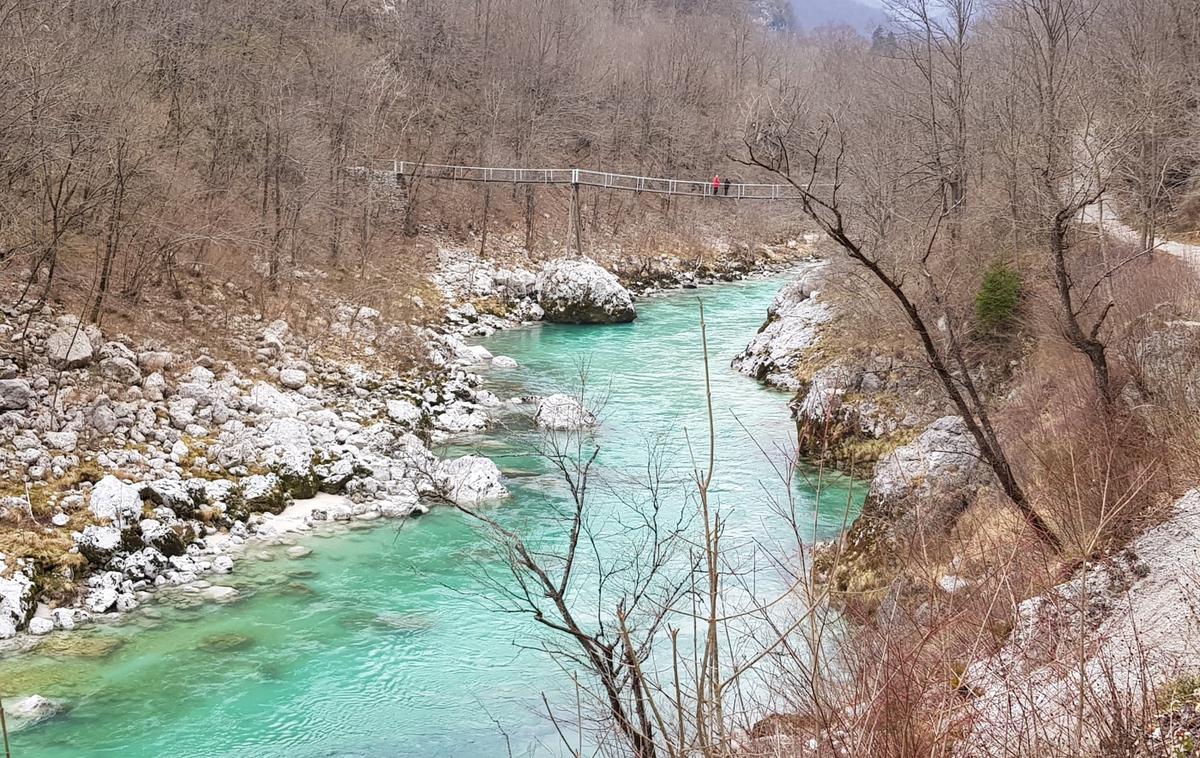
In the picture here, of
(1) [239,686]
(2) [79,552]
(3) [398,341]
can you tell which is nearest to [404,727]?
(1) [239,686]

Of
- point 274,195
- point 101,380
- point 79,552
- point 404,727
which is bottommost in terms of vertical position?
point 404,727

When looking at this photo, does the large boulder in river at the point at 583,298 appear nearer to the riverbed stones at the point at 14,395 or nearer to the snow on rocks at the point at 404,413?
the snow on rocks at the point at 404,413

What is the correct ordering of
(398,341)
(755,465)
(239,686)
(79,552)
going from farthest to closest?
(398,341) < (755,465) < (79,552) < (239,686)

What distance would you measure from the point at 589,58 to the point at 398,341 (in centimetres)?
3310

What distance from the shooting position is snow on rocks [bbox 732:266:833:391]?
21.9 m

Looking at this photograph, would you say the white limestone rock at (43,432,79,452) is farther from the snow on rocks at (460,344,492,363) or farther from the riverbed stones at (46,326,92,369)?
the snow on rocks at (460,344,492,363)

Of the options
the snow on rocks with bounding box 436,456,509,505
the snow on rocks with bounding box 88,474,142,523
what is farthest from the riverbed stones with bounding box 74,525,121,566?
the snow on rocks with bounding box 436,456,509,505

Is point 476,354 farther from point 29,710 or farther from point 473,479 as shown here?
point 29,710

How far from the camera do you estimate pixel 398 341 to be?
69.9ft

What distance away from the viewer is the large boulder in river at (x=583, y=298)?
29.4 meters

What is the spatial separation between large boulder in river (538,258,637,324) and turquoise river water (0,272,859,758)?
48.3 feet

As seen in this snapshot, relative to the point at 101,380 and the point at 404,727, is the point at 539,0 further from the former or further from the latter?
the point at 404,727

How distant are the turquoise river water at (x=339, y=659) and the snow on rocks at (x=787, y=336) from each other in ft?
23.3

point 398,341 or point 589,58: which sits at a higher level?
point 589,58
